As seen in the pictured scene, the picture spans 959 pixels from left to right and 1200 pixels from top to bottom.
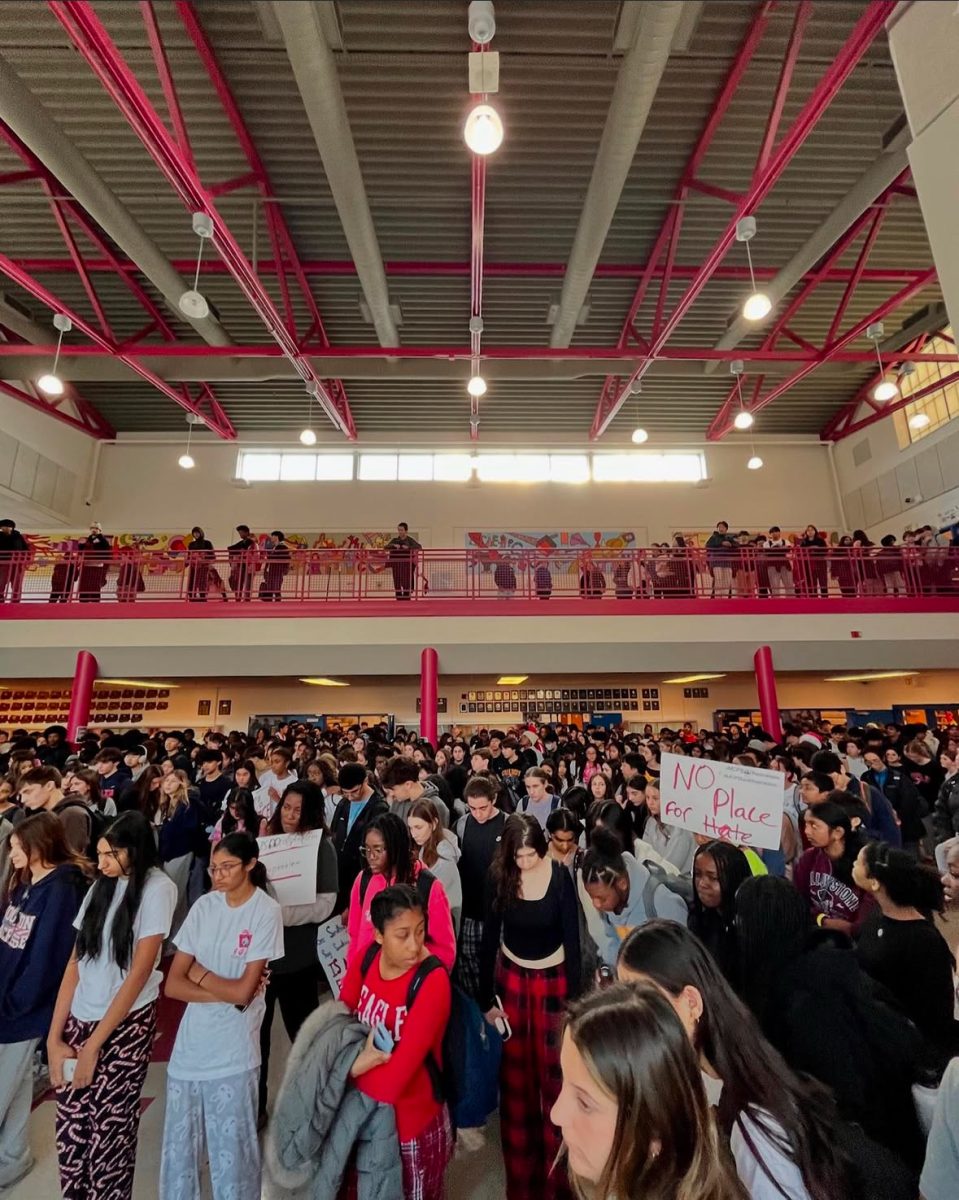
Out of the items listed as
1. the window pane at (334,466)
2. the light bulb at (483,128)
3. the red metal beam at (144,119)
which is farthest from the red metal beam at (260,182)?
the light bulb at (483,128)

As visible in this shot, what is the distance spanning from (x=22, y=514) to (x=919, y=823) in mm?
17546

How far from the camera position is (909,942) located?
2.20m

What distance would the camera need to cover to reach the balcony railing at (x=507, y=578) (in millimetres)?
10711

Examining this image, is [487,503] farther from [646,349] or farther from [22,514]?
[22,514]

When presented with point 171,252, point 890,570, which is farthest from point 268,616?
point 890,570

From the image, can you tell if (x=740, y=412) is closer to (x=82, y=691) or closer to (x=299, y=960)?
(x=299, y=960)

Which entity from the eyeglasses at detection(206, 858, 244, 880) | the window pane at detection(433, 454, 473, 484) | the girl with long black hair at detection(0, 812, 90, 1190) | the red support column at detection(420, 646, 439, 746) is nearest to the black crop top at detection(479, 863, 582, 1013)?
the eyeglasses at detection(206, 858, 244, 880)

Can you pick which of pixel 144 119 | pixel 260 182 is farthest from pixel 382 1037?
pixel 260 182

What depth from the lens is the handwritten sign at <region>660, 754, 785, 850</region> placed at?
3027 millimetres

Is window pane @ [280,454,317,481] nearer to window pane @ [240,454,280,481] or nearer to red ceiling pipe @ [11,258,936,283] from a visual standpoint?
window pane @ [240,454,280,481]

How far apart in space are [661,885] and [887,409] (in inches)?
603

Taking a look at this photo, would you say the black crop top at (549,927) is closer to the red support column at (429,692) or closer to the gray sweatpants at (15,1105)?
the gray sweatpants at (15,1105)

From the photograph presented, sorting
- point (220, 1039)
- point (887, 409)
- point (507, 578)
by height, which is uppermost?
point (887, 409)

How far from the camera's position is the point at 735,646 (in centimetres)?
1101
